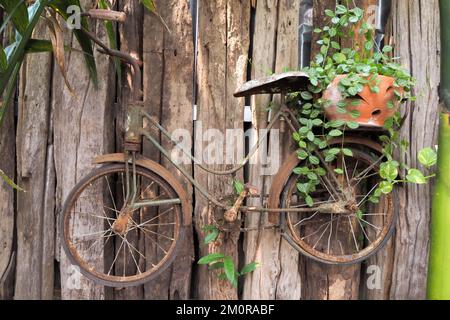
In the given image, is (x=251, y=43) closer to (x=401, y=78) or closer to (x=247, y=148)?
(x=247, y=148)

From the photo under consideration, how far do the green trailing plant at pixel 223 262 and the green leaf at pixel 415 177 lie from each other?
91 centimetres

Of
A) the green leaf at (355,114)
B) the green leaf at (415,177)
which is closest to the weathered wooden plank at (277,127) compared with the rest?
the green leaf at (355,114)

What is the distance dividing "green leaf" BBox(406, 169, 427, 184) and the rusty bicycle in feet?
0.54

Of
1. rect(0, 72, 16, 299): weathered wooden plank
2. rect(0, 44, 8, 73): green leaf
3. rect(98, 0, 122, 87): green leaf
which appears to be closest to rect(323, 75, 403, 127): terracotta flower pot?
rect(98, 0, 122, 87): green leaf

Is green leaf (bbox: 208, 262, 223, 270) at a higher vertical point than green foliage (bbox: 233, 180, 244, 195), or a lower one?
lower

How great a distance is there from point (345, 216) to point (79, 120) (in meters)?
1.66

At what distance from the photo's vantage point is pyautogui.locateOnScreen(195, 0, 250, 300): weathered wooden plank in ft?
7.38

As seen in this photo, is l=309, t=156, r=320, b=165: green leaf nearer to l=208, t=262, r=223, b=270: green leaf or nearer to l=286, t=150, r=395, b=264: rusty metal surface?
l=286, t=150, r=395, b=264: rusty metal surface

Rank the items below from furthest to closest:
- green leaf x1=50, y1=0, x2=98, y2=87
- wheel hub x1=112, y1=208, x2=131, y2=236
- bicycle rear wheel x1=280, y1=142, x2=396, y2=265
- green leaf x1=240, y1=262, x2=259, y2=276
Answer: green leaf x1=240, y1=262, x2=259, y2=276, bicycle rear wheel x1=280, y1=142, x2=396, y2=265, wheel hub x1=112, y1=208, x2=131, y2=236, green leaf x1=50, y1=0, x2=98, y2=87

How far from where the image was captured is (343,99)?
6.38 feet

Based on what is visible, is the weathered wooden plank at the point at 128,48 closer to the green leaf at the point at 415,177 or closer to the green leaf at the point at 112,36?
the green leaf at the point at 112,36

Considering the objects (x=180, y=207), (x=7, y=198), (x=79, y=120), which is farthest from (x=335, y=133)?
(x=7, y=198)

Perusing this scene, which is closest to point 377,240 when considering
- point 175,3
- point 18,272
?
point 175,3

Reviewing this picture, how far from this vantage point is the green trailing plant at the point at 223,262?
6.83ft
